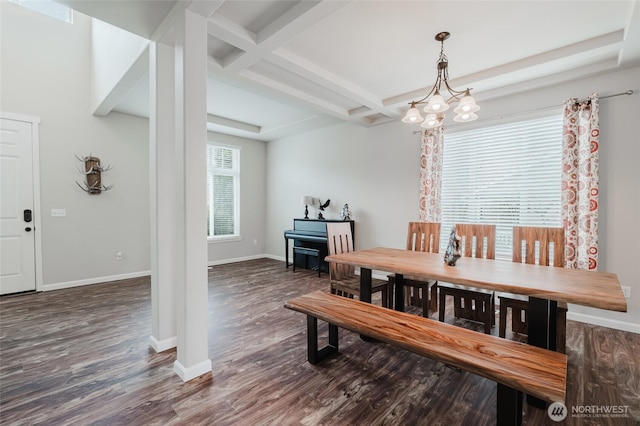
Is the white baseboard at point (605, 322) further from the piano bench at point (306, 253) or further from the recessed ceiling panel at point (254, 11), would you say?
the recessed ceiling panel at point (254, 11)

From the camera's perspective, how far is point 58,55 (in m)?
3.97

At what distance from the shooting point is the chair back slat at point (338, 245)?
2.90 meters

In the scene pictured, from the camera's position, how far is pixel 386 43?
101 inches

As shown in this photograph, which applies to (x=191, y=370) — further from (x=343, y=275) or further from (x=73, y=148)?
(x=73, y=148)

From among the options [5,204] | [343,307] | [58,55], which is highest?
[58,55]

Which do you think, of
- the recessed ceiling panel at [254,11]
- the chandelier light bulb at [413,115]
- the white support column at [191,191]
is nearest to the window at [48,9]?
the recessed ceiling panel at [254,11]

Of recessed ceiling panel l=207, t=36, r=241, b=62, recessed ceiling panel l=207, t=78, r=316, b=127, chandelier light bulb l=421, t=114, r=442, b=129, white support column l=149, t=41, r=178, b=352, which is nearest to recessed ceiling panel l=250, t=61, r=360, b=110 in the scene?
recessed ceiling panel l=207, t=36, r=241, b=62

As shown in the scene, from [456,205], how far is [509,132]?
3.58ft

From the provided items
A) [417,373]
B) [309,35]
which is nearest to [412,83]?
[309,35]

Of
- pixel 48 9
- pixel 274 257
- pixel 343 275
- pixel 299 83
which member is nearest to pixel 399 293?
pixel 343 275

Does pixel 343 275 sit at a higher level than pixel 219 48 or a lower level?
lower

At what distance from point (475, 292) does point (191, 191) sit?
2538mm

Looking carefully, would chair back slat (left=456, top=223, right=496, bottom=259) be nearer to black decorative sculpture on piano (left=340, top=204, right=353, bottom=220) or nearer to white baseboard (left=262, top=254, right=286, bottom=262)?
black decorative sculpture on piano (left=340, top=204, right=353, bottom=220)

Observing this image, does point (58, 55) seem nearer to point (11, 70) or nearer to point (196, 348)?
point (11, 70)
